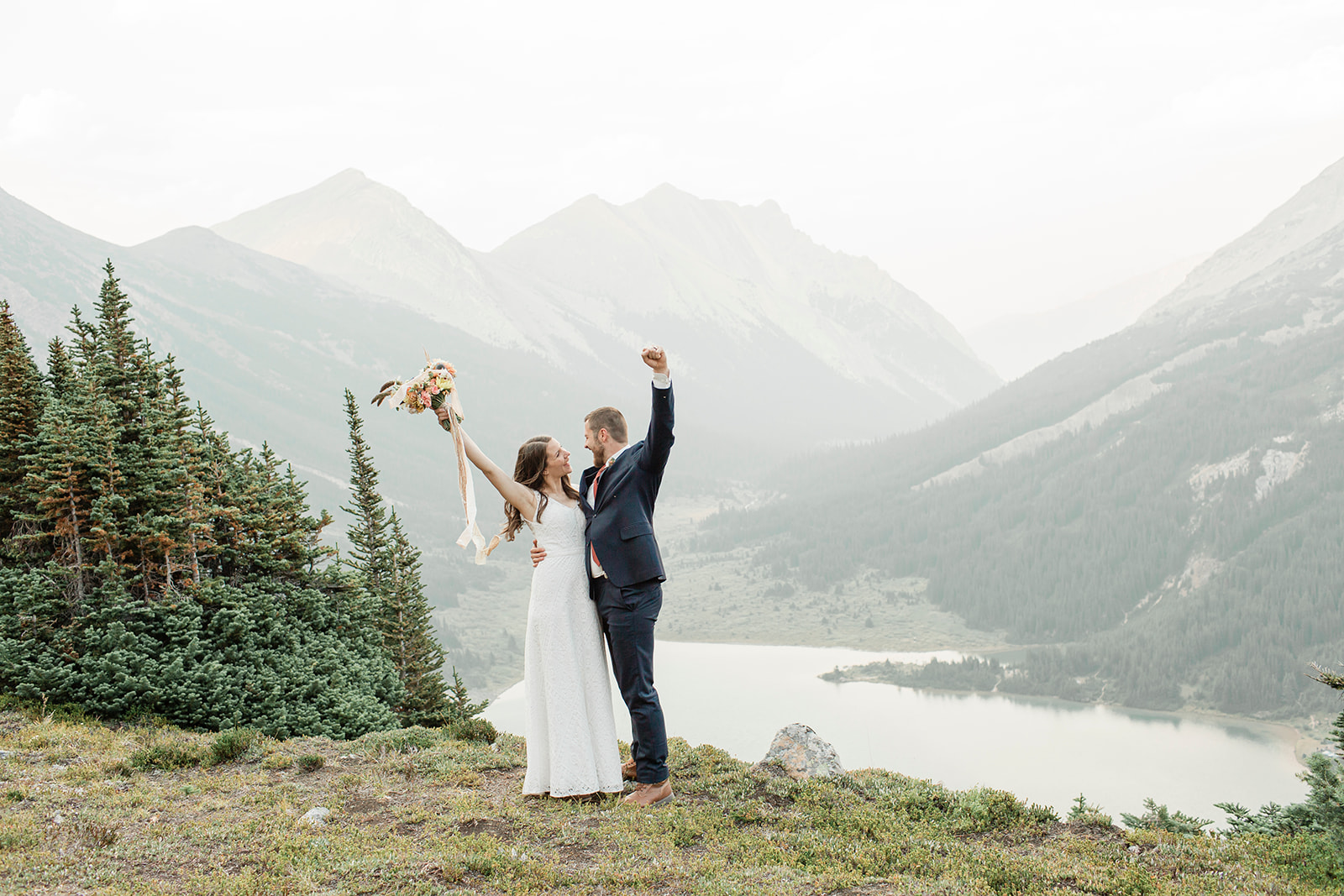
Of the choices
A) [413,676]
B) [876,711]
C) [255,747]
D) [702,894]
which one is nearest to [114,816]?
[255,747]

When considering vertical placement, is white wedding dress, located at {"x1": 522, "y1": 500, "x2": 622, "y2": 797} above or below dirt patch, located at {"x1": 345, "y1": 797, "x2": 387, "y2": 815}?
above

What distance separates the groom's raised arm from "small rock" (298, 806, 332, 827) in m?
4.52

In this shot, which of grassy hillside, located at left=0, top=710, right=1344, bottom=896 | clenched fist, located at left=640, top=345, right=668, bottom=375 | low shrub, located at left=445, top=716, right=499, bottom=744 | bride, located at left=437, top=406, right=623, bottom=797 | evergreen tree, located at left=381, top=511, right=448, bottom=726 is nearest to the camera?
grassy hillside, located at left=0, top=710, right=1344, bottom=896

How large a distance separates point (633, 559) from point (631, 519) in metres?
0.39

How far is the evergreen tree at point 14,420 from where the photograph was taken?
1603cm

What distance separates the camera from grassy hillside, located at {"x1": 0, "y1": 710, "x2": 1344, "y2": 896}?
6664 millimetres

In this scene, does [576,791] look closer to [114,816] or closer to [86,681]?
[114,816]

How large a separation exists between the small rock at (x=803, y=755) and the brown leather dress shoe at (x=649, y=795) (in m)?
1.86

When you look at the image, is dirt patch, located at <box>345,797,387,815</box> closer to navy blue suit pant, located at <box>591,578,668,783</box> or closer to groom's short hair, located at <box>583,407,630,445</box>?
navy blue suit pant, located at <box>591,578,668,783</box>

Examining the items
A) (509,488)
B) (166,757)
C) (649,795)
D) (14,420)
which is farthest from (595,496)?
(14,420)

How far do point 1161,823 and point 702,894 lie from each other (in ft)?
19.7

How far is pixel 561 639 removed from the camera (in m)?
8.42

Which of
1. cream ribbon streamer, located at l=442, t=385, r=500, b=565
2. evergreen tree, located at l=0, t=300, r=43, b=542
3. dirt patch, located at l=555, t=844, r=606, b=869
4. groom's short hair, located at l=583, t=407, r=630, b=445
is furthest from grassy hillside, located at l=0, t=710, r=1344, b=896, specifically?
evergreen tree, located at l=0, t=300, r=43, b=542

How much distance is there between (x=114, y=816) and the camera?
8.23 meters
